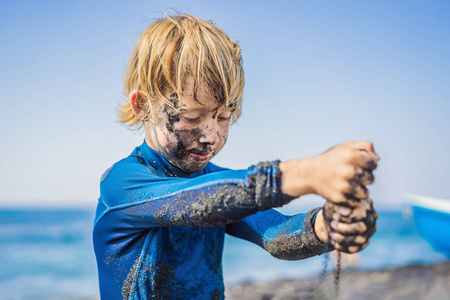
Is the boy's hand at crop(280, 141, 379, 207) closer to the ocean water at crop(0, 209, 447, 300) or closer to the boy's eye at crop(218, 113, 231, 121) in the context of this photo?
the boy's eye at crop(218, 113, 231, 121)

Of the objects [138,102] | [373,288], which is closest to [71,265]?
[373,288]

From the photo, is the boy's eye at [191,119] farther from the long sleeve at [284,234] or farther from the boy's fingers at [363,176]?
the boy's fingers at [363,176]

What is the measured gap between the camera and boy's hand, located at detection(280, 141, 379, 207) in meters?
1.24

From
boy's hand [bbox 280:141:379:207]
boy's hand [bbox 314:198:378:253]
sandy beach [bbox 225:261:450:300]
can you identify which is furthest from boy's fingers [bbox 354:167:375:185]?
sandy beach [bbox 225:261:450:300]

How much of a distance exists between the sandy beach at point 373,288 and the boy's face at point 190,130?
5.11 meters

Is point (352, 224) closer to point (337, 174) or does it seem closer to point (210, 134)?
point (337, 174)

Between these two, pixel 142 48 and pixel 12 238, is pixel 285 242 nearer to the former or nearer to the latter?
pixel 142 48

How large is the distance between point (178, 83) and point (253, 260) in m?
16.6

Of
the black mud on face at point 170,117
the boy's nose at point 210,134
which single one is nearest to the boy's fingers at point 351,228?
the boy's nose at point 210,134

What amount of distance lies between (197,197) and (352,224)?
0.59 m

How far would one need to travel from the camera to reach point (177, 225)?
1.92 m

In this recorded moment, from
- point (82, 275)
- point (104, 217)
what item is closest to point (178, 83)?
point (104, 217)

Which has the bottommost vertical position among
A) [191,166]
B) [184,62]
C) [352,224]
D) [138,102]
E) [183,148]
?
[352,224]

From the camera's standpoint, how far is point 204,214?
150 cm
